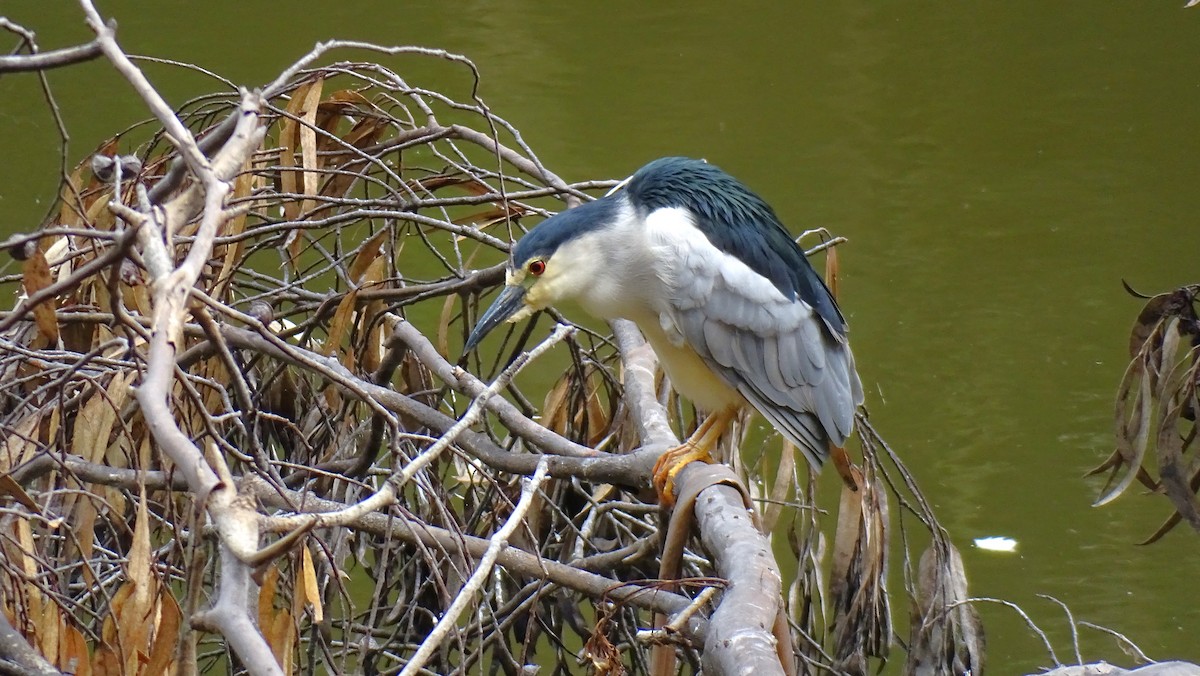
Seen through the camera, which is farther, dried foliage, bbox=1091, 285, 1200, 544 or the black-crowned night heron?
dried foliage, bbox=1091, 285, 1200, 544

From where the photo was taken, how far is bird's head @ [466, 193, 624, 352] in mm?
2113

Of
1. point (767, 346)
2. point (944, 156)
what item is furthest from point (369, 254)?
point (944, 156)

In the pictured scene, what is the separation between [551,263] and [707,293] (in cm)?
29

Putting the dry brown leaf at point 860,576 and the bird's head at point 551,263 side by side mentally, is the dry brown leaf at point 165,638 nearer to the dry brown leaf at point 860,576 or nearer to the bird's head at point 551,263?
the bird's head at point 551,263

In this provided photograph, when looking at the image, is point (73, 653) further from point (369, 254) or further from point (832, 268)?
point (832, 268)

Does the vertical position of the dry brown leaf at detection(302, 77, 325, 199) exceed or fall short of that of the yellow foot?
it exceeds it

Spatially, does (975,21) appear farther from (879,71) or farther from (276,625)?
(276,625)

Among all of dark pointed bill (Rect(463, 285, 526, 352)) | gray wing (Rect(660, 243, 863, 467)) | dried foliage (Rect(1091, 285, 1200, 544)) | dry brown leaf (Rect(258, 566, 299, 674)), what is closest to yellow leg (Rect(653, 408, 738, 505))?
gray wing (Rect(660, 243, 863, 467))

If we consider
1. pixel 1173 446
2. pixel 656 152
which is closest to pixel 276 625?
pixel 1173 446

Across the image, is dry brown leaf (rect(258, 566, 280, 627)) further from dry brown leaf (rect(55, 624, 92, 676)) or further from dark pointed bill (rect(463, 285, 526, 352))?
dark pointed bill (rect(463, 285, 526, 352))

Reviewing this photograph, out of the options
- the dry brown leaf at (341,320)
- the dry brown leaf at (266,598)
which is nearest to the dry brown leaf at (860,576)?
the dry brown leaf at (341,320)

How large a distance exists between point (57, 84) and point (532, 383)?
4958 millimetres

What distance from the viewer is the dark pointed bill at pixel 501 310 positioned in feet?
6.91

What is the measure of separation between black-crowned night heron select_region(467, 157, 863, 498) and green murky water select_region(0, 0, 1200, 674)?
1.78 m
